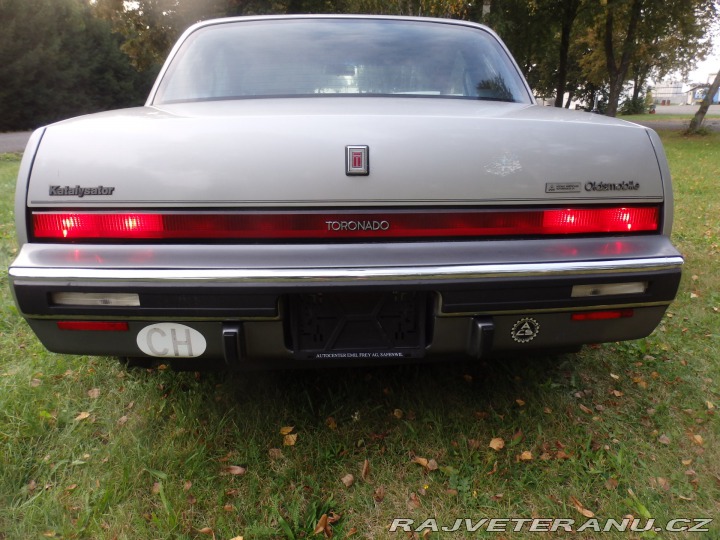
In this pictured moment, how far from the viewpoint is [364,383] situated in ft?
8.18

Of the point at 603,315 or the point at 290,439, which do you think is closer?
the point at 603,315

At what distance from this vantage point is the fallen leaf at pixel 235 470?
6.40ft

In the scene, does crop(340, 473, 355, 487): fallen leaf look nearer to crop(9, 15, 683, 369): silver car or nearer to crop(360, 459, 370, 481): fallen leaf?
crop(360, 459, 370, 481): fallen leaf

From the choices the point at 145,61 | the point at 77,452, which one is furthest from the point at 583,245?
the point at 145,61

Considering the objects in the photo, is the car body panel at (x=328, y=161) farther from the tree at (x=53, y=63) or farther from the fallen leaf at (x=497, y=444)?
the tree at (x=53, y=63)

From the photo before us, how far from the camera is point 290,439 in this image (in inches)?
83.5

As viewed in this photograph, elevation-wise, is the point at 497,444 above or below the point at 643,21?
below

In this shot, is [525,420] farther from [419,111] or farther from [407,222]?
[419,111]

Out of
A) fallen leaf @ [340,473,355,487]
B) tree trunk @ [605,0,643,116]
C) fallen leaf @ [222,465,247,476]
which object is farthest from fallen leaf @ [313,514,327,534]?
tree trunk @ [605,0,643,116]

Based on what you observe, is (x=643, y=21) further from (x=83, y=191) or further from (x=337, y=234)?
(x=83, y=191)

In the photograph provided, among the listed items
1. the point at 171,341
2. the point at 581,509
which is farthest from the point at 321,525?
the point at 581,509

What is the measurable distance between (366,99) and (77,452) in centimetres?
183

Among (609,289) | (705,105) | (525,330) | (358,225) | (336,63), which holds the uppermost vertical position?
(336,63)

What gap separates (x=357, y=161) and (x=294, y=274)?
399 mm
